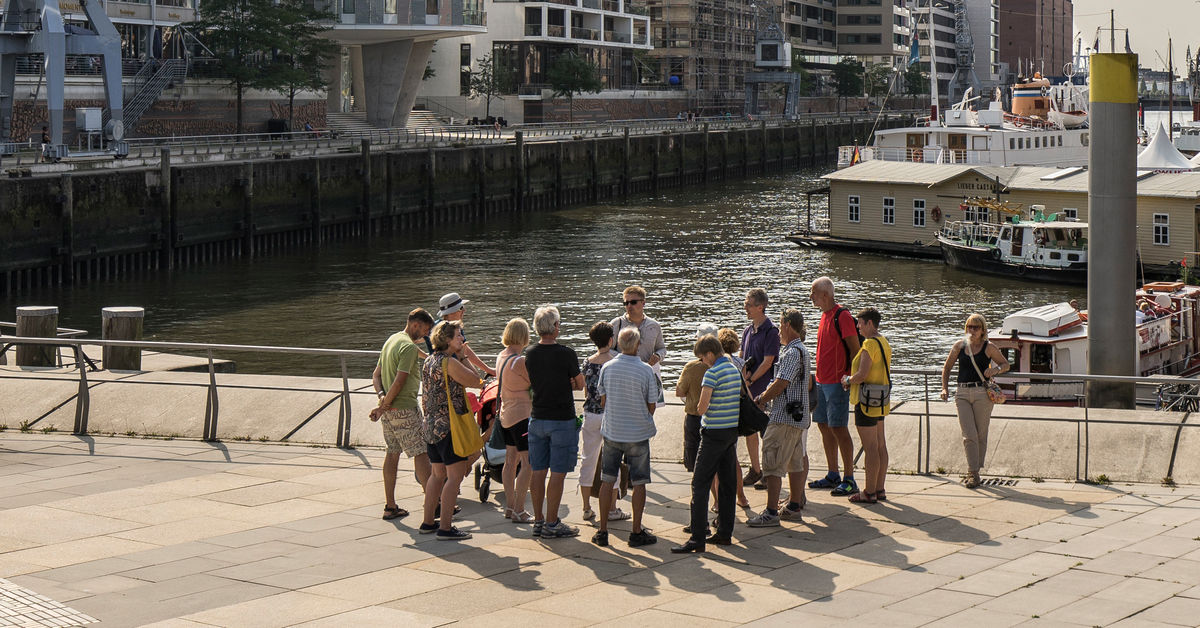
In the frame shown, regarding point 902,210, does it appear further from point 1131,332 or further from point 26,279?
point 1131,332

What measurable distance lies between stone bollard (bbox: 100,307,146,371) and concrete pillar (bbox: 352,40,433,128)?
72.4m

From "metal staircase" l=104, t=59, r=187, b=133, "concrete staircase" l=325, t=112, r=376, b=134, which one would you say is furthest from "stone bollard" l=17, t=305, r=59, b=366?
"concrete staircase" l=325, t=112, r=376, b=134

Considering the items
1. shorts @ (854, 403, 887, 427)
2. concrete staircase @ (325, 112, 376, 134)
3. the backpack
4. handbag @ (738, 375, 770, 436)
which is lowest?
shorts @ (854, 403, 887, 427)

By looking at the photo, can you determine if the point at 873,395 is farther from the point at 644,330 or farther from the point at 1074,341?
the point at 1074,341

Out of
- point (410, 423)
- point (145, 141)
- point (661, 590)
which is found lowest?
point (661, 590)

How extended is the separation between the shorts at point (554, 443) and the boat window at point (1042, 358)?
1517 centimetres

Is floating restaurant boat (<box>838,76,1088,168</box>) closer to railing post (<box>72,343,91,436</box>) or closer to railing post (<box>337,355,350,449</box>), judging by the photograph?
railing post (<box>337,355,350,449</box>)

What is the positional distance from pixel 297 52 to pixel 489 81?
33.9m

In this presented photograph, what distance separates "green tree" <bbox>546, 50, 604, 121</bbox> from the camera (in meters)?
115

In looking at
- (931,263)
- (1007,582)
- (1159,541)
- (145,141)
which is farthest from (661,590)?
(145,141)

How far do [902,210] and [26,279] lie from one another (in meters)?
29.1

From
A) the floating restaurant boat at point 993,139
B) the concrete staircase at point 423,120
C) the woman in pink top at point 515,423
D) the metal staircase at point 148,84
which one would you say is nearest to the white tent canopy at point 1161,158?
the floating restaurant boat at point 993,139

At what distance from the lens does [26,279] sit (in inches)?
1757

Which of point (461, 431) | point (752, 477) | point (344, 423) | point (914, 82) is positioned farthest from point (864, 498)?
point (914, 82)
